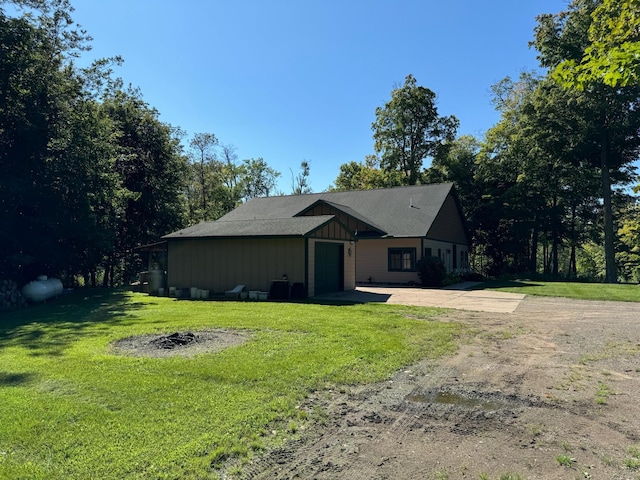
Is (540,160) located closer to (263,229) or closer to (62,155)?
(263,229)

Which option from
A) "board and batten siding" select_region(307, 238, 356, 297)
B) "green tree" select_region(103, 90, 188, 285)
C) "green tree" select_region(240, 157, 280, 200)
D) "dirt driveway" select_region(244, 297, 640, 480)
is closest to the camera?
"dirt driveway" select_region(244, 297, 640, 480)

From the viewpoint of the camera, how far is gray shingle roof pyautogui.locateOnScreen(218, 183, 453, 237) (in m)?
23.2

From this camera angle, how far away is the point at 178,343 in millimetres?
7129

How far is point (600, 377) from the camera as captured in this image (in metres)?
5.36

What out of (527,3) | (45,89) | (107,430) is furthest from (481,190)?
(107,430)

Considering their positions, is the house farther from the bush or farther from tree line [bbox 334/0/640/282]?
tree line [bbox 334/0/640/282]

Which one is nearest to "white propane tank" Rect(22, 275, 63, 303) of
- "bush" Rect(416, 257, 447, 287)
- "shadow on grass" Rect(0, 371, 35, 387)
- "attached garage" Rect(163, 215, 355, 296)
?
"attached garage" Rect(163, 215, 355, 296)

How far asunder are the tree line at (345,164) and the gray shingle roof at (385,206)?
617 centimetres

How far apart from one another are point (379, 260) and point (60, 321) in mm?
15977

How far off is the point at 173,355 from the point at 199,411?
2.54 m

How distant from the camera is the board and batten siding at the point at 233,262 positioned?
15234 mm

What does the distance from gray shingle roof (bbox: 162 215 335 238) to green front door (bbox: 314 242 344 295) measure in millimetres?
1009

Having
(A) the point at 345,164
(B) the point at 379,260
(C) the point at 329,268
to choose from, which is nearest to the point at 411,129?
(A) the point at 345,164

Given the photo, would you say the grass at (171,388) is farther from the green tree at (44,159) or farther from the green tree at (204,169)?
the green tree at (204,169)
